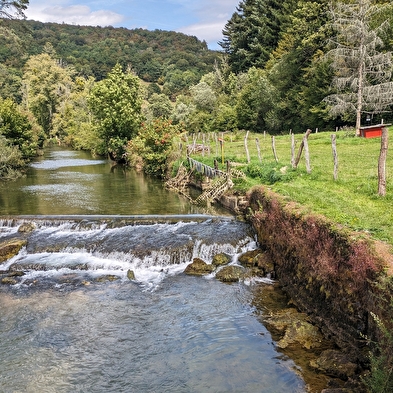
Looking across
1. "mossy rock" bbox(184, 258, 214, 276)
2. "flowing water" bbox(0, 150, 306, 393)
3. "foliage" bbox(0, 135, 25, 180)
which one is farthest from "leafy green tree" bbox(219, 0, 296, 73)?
"mossy rock" bbox(184, 258, 214, 276)

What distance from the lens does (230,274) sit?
13.3 m

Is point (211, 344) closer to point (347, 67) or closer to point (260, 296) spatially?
point (260, 296)

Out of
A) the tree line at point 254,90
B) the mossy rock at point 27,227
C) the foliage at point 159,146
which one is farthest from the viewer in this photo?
the tree line at point 254,90

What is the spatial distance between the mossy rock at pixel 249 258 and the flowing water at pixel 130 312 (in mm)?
338

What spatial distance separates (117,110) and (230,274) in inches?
1440

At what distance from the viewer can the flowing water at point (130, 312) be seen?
27.5 feet

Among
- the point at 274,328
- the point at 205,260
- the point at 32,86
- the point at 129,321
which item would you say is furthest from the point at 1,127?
the point at 32,86

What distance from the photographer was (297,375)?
821 cm

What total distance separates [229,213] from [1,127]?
2793cm

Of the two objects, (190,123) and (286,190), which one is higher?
(190,123)

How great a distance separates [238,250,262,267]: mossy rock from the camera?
46.6 feet

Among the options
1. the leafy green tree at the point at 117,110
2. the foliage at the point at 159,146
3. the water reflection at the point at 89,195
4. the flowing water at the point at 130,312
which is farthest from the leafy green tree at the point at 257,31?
the flowing water at the point at 130,312

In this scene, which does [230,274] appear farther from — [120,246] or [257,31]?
[257,31]

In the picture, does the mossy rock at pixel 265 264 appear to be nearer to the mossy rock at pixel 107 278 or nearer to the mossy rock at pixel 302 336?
the mossy rock at pixel 302 336
